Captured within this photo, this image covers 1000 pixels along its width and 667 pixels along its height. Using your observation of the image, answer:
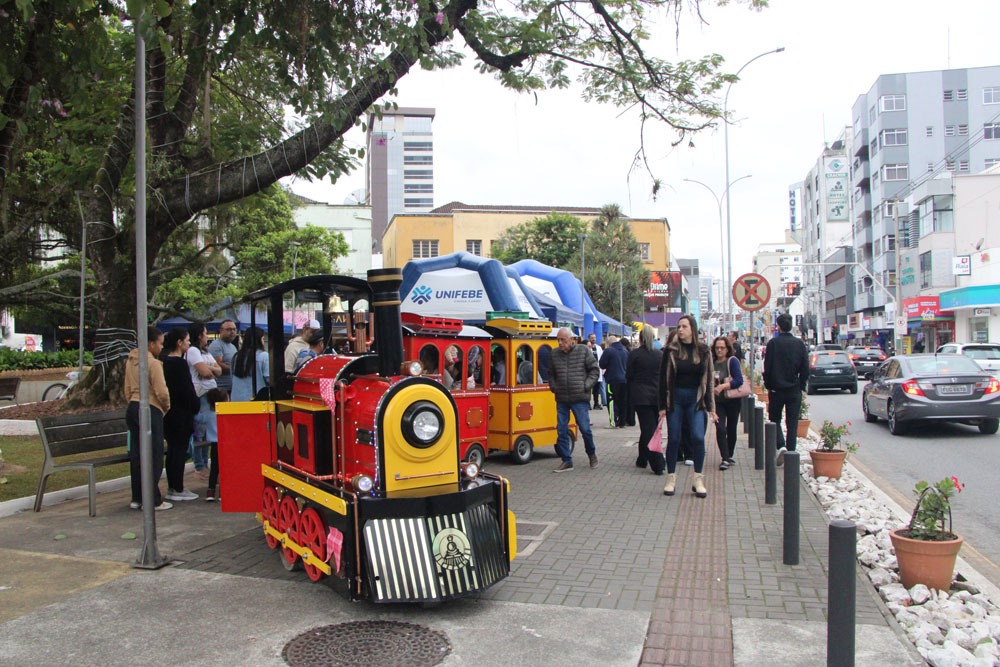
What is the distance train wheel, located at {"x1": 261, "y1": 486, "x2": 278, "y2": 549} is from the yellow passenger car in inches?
199

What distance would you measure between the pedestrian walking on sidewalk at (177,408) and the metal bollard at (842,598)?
6.53 metres

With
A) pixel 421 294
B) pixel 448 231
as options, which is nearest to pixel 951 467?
pixel 421 294

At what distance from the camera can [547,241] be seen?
52.1 metres

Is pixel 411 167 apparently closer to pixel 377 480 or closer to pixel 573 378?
pixel 573 378

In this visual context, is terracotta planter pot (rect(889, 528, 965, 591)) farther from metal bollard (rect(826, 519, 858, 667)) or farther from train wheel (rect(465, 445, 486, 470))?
train wheel (rect(465, 445, 486, 470))

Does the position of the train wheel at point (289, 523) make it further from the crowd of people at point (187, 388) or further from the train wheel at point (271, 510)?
the crowd of people at point (187, 388)

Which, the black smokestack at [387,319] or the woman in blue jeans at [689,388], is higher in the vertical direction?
the black smokestack at [387,319]

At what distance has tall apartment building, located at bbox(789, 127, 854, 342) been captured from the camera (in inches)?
3046

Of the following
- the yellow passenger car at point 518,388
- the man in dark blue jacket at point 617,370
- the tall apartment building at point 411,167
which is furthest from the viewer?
the tall apartment building at point 411,167

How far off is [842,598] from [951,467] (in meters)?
8.72

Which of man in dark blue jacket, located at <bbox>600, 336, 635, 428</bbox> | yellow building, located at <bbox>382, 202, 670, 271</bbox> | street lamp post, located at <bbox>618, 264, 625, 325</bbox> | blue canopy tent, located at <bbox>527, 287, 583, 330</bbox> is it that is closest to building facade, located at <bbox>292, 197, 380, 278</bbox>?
yellow building, located at <bbox>382, 202, 670, 271</bbox>

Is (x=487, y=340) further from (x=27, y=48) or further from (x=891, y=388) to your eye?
(x=891, y=388)

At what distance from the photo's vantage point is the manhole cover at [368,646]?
3949 millimetres

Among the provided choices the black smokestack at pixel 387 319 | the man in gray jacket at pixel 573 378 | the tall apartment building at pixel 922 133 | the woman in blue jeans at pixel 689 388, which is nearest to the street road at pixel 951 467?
the woman in blue jeans at pixel 689 388
